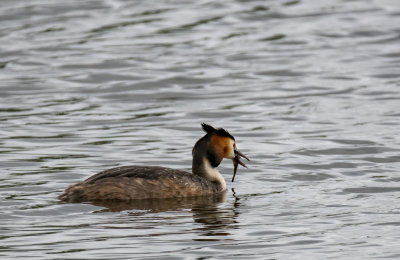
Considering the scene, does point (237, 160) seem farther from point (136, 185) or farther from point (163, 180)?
point (136, 185)

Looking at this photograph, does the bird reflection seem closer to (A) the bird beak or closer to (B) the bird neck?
(B) the bird neck

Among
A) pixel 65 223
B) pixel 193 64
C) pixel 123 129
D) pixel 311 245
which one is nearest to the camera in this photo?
pixel 311 245

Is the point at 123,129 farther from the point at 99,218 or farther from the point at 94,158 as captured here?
the point at 99,218

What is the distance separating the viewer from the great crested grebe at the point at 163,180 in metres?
11.1

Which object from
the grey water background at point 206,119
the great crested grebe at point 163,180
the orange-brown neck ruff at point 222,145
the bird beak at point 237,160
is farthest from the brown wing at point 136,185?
the bird beak at point 237,160

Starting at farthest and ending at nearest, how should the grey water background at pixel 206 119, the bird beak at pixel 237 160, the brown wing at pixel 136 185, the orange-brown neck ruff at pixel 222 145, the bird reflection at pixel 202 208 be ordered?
the bird beak at pixel 237 160 → the orange-brown neck ruff at pixel 222 145 → the brown wing at pixel 136 185 → the bird reflection at pixel 202 208 → the grey water background at pixel 206 119

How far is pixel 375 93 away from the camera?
17516mm

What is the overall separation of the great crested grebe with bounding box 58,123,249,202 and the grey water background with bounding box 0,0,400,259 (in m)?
0.20

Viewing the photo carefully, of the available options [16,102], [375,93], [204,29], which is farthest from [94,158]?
[204,29]

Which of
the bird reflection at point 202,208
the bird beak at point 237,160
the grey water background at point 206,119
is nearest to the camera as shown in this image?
the grey water background at point 206,119

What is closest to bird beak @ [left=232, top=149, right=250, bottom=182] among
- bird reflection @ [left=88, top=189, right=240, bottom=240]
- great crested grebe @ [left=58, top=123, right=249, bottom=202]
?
great crested grebe @ [left=58, top=123, right=249, bottom=202]

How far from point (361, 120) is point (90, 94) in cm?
440

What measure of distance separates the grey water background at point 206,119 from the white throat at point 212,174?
0.79ft

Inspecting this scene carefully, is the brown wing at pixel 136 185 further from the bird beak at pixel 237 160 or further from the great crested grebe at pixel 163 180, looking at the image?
the bird beak at pixel 237 160
